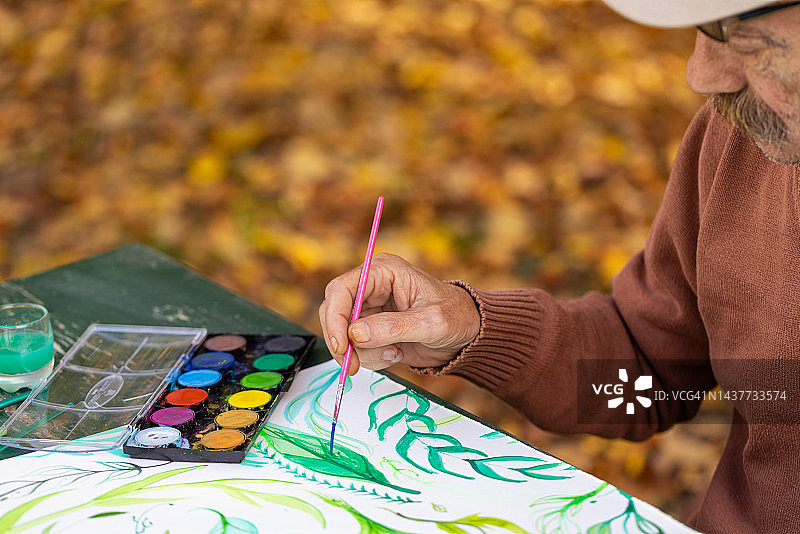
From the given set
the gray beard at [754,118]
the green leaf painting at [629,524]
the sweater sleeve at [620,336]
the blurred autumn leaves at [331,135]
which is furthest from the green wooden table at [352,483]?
the blurred autumn leaves at [331,135]

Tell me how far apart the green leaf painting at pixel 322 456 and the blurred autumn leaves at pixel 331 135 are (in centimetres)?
156

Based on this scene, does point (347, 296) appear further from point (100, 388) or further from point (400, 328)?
point (100, 388)

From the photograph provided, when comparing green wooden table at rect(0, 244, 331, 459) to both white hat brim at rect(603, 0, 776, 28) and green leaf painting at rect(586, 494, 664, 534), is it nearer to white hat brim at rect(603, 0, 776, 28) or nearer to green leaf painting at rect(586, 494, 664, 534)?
green leaf painting at rect(586, 494, 664, 534)

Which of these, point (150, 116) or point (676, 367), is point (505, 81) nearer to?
point (150, 116)

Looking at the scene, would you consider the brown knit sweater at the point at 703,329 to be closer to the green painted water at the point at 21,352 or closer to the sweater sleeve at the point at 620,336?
the sweater sleeve at the point at 620,336

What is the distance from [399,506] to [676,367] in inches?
21.0

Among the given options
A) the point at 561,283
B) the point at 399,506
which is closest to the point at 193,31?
the point at 561,283

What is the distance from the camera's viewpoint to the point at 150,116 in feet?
10.2

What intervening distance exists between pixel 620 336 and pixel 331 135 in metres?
2.00

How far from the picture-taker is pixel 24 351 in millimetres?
961

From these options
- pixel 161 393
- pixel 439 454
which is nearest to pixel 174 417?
pixel 161 393

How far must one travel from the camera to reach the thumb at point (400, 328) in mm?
914

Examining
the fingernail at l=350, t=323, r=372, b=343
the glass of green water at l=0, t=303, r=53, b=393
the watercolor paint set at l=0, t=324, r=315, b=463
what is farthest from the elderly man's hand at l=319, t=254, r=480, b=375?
the glass of green water at l=0, t=303, r=53, b=393

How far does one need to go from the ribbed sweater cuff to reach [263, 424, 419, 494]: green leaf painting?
20cm
